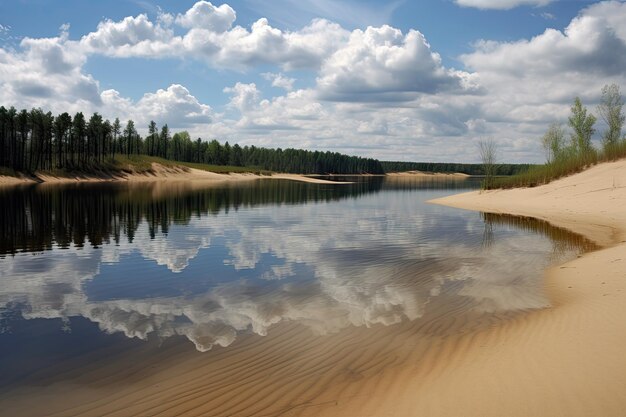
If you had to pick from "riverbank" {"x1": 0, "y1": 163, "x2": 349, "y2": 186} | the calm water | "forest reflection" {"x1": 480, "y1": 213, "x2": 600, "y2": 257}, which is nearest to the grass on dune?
"forest reflection" {"x1": 480, "y1": 213, "x2": 600, "y2": 257}

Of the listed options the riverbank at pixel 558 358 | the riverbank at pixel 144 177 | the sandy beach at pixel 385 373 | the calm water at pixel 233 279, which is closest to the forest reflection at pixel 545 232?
the calm water at pixel 233 279

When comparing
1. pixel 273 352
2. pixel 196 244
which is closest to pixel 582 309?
pixel 273 352

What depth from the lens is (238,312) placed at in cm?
1199

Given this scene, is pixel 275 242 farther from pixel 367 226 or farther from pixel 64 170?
pixel 64 170

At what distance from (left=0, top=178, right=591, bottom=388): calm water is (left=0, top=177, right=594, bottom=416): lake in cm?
7

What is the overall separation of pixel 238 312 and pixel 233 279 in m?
3.92

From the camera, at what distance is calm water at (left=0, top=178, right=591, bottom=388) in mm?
10672

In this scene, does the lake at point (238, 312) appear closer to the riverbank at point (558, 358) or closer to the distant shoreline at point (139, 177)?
the riverbank at point (558, 358)

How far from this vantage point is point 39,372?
8.43 meters

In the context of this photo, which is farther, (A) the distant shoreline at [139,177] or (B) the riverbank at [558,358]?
(A) the distant shoreline at [139,177]

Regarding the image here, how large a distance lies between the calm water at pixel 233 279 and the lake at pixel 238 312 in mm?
66

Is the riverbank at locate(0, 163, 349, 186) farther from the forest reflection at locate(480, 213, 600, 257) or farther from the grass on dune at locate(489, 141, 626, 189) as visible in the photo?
the forest reflection at locate(480, 213, 600, 257)

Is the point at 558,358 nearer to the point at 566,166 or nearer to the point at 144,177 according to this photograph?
the point at 566,166

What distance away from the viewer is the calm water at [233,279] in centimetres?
1067
